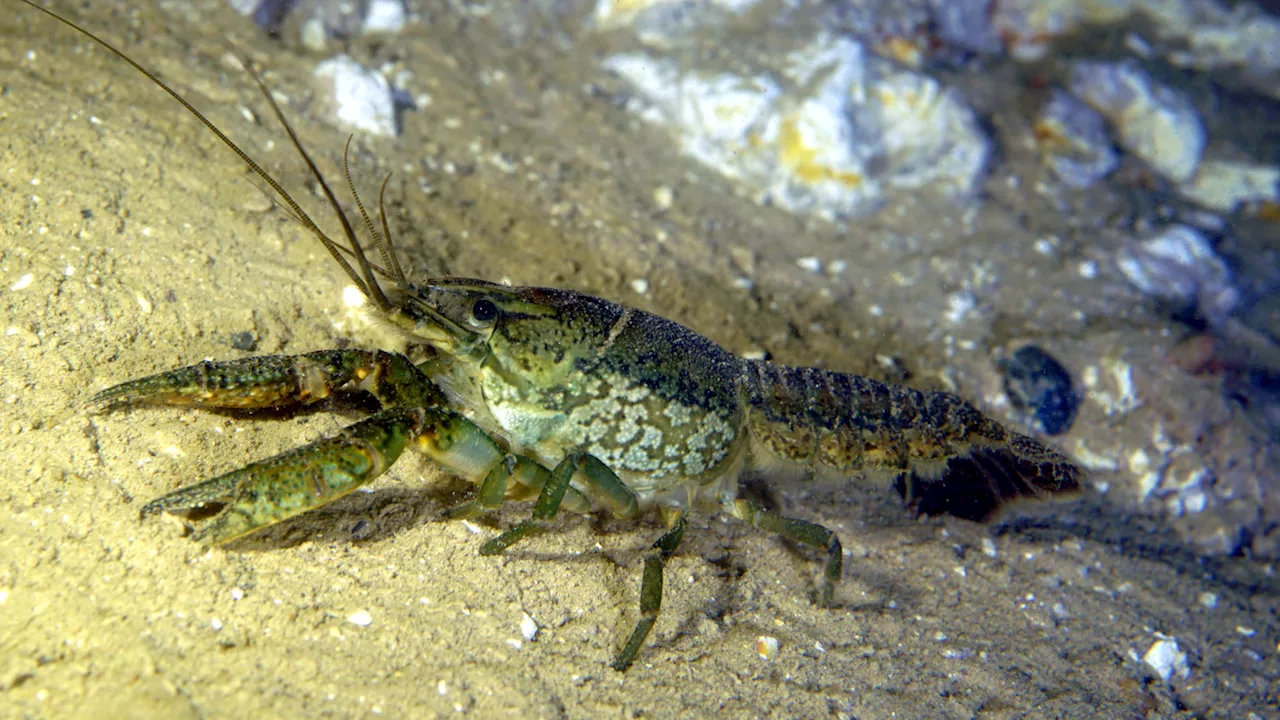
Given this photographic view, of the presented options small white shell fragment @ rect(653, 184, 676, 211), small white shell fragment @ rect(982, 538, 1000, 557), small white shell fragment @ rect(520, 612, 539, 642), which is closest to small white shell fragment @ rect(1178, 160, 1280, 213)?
small white shell fragment @ rect(982, 538, 1000, 557)

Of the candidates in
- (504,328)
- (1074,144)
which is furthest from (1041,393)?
(504,328)

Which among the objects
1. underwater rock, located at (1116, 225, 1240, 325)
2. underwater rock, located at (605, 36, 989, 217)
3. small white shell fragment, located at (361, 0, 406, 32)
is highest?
small white shell fragment, located at (361, 0, 406, 32)

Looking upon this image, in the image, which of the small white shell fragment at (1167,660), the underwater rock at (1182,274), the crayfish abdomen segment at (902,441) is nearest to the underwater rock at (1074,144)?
the underwater rock at (1182,274)

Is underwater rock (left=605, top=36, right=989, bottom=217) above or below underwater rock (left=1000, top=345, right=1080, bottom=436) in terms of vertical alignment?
above

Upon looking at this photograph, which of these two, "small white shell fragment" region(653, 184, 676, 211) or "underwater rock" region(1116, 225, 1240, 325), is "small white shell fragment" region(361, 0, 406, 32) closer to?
"small white shell fragment" region(653, 184, 676, 211)

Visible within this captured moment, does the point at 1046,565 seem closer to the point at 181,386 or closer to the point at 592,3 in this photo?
the point at 181,386

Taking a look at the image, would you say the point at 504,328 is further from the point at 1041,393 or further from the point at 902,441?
the point at 1041,393

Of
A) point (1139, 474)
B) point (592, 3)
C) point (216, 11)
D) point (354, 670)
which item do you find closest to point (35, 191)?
point (216, 11)
